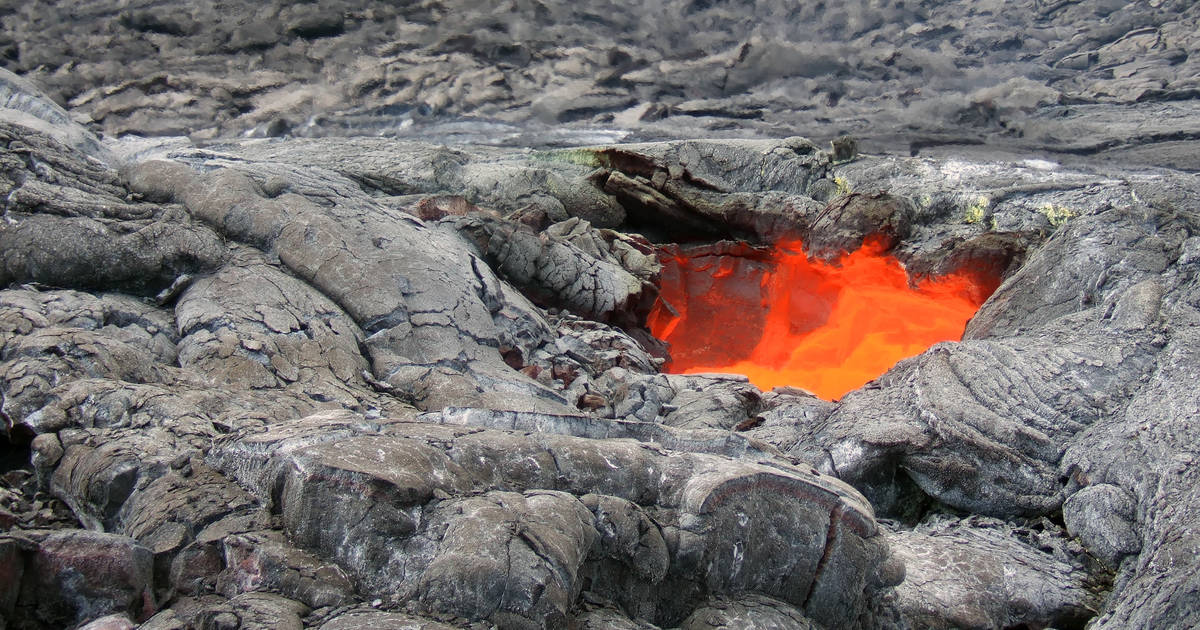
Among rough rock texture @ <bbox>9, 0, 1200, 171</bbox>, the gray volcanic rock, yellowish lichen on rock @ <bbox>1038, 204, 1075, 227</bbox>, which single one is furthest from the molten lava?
the gray volcanic rock

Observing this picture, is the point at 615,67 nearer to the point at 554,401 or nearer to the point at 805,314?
the point at 805,314

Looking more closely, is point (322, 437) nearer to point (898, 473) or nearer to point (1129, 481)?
point (898, 473)

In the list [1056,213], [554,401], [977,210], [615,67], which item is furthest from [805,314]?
[615,67]

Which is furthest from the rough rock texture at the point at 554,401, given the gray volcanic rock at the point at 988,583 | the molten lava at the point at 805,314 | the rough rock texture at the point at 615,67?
the rough rock texture at the point at 615,67

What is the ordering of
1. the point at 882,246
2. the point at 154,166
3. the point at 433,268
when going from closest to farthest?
1. the point at 433,268
2. the point at 154,166
3. the point at 882,246

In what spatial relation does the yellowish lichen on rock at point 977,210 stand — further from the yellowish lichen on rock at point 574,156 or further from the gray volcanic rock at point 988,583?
the gray volcanic rock at point 988,583

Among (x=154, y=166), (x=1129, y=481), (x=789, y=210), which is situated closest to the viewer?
(x=1129, y=481)

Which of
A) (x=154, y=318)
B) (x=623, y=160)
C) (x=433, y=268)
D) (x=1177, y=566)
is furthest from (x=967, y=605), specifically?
(x=623, y=160)

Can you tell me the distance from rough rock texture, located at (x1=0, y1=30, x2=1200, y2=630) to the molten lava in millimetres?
232

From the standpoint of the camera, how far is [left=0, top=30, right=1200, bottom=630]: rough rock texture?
2773mm

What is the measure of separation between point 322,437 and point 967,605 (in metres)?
2.67

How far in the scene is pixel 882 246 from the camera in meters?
8.86

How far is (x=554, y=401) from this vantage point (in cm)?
576

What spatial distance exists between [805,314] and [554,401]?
3846mm
